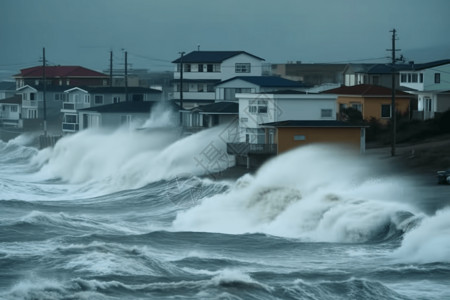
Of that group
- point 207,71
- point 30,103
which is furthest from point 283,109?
point 30,103

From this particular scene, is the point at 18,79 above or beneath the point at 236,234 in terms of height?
above

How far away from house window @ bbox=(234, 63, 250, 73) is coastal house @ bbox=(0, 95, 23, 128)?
2108 centimetres

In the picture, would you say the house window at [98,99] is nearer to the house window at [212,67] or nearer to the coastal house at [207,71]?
the coastal house at [207,71]

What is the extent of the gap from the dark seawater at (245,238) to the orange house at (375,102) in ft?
34.6

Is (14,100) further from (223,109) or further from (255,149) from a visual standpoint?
(255,149)

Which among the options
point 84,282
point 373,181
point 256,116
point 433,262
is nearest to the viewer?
point 84,282

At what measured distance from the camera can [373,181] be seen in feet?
99.8

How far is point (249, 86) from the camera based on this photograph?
191 feet

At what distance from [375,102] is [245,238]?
955 inches

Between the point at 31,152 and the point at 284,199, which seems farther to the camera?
the point at 31,152

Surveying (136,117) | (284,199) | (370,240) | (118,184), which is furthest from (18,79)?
(370,240)

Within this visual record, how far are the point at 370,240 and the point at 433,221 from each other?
2.07 metres

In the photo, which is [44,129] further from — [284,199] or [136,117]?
[284,199]

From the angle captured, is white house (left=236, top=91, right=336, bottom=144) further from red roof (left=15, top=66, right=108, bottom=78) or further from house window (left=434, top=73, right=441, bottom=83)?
red roof (left=15, top=66, right=108, bottom=78)
